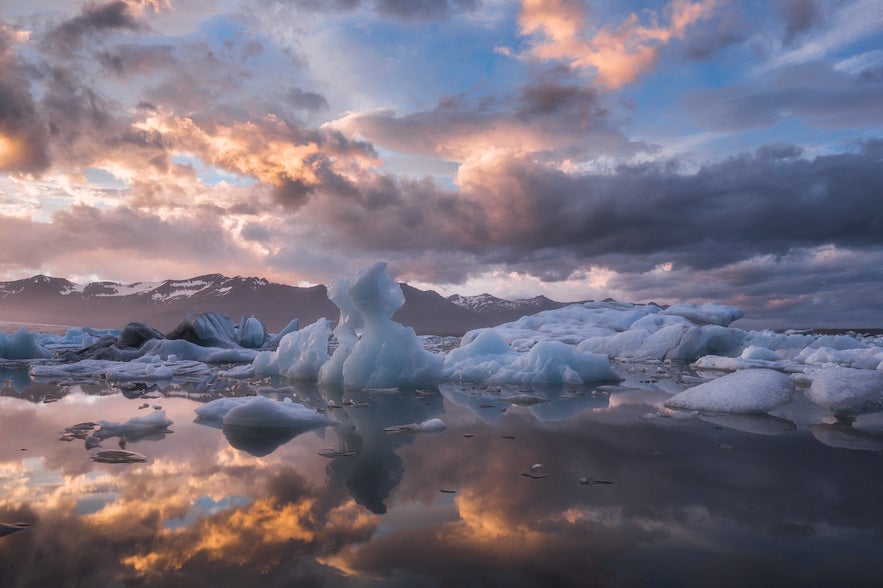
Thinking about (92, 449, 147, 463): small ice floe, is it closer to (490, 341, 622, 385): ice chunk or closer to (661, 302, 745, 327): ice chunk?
(490, 341, 622, 385): ice chunk

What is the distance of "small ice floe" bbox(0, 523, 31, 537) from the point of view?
10.4ft

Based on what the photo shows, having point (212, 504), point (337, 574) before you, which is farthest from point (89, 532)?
point (337, 574)

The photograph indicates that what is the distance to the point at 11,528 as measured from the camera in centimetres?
322

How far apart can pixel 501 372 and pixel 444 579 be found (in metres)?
10.2

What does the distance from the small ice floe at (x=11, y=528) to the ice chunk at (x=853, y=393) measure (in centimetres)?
1037

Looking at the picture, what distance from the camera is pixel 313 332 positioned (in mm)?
14539

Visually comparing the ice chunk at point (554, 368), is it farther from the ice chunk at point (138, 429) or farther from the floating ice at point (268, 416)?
the ice chunk at point (138, 429)

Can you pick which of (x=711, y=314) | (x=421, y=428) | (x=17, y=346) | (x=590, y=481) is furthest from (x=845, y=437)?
(x=711, y=314)

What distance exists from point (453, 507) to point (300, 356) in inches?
449

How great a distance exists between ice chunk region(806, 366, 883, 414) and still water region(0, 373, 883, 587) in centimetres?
205

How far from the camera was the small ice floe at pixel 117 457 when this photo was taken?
4975 mm

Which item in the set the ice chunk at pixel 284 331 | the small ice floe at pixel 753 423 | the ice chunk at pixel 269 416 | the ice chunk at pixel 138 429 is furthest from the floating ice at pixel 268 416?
the ice chunk at pixel 284 331

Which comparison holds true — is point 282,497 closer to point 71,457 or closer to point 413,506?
point 413,506

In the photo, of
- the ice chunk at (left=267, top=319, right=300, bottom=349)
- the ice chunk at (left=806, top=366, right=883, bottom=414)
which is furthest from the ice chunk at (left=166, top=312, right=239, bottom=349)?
the ice chunk at (left=806, top=366, right=883, bottom=414)
